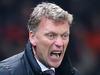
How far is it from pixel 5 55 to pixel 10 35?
0.35 meters

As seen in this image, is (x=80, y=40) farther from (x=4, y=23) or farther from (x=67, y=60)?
(x=67, y=60)

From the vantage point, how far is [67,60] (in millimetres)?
2900

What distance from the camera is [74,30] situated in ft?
19.8

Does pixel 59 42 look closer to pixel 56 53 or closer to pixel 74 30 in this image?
pixel 56 53

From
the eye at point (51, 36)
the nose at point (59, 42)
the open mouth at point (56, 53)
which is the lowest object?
the open mouth at point (56, 53)

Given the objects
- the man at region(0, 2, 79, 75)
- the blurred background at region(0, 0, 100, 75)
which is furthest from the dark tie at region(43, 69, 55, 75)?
the blurred background at region(0, 0, 100, 75)

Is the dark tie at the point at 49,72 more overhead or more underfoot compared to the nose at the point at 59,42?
more underfoot

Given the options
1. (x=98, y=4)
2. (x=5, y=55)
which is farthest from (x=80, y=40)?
(x=5, y=55)

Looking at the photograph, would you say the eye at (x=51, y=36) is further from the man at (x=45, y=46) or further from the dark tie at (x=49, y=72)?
the dark tie at (x=49, y=72)

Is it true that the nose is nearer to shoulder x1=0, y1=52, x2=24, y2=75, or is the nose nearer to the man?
the man

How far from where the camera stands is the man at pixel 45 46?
9.15 ft

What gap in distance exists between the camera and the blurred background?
232 inches

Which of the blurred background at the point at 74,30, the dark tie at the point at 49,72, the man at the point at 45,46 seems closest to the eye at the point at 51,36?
the man at the point at 45,46

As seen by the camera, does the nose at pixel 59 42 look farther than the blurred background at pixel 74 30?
No
